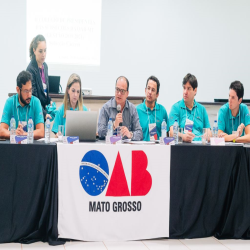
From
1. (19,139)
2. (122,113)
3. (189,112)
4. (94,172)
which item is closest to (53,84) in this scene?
(122,113)

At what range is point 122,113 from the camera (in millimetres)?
3760

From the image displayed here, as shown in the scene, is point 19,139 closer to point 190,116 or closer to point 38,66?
point 38,66

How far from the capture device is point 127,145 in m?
3.00

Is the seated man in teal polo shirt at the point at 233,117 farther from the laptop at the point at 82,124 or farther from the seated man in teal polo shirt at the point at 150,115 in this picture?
the laptop at the point at 82,124

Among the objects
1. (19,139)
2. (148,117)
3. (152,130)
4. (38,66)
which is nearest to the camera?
(19,139)

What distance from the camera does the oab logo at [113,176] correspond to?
2.94 metres

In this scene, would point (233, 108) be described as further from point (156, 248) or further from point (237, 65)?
point (237, 65)

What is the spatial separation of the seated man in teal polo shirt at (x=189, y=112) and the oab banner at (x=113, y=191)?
0.87 meters

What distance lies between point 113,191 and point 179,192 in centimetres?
52

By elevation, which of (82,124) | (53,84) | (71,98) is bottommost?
(82,124)

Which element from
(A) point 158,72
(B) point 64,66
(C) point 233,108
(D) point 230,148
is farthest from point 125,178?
(A) point 158,72

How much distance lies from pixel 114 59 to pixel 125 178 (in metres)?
4.10

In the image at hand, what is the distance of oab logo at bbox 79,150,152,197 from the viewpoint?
2.94 m

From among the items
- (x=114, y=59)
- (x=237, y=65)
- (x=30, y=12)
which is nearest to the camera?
(x=30, y=12)
